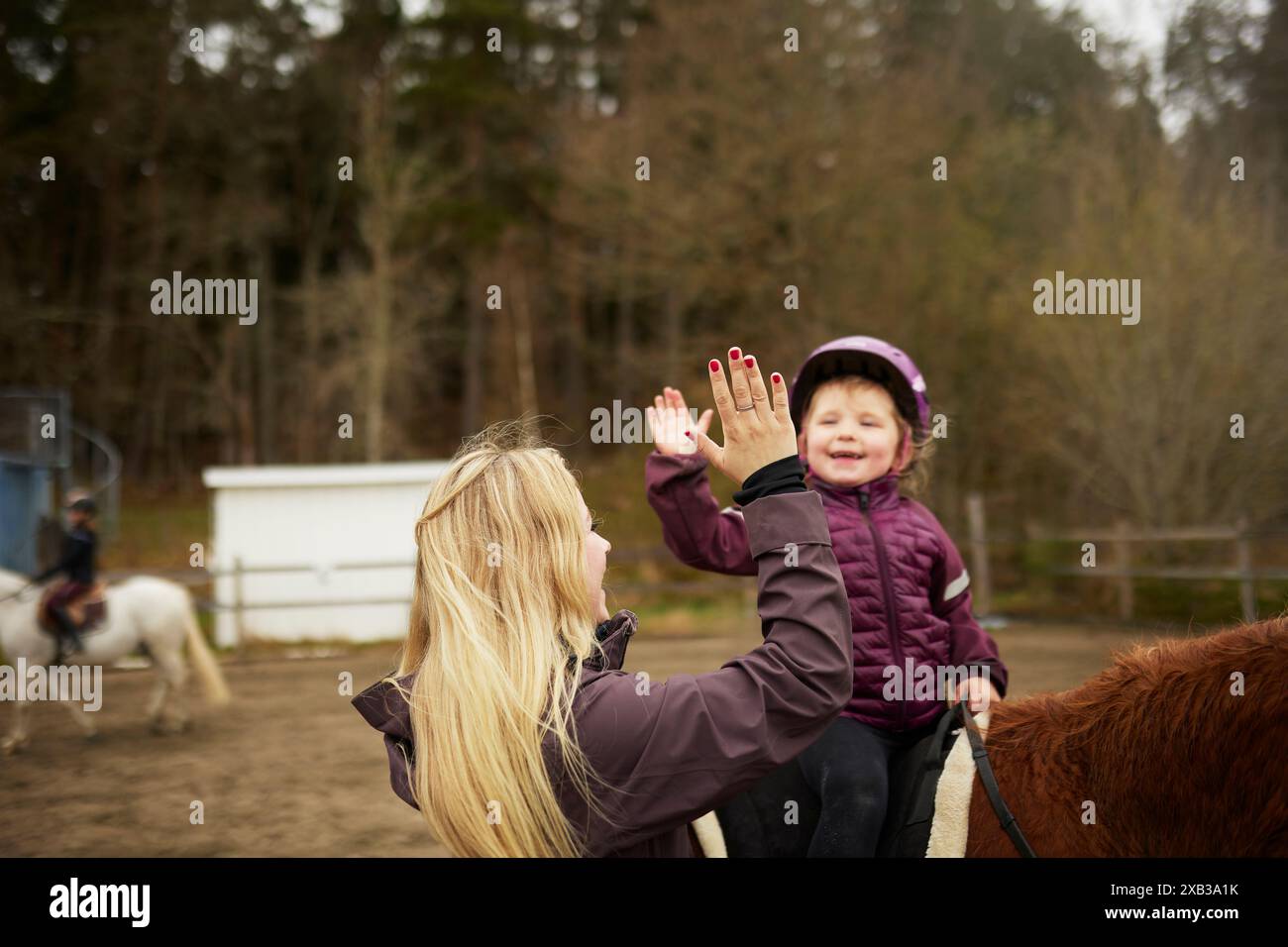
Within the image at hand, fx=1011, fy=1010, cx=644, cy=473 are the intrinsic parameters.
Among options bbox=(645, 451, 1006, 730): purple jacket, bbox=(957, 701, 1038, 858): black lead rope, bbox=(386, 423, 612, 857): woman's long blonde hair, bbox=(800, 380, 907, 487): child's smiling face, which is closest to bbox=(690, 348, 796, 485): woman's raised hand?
bbox=(386, 423, 612, 857): woman's long blonde hair

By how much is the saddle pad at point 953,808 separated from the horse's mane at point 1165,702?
106 mm

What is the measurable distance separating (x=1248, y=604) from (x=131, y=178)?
85.8ft

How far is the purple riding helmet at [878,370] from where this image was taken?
8.64 feet

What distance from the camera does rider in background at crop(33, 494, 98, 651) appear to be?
748 cm

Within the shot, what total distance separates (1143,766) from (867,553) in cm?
76

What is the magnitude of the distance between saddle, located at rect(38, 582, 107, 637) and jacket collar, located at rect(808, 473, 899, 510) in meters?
6.87

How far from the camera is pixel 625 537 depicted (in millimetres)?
14914

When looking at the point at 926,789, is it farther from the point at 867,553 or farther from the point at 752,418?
the point at 752,418

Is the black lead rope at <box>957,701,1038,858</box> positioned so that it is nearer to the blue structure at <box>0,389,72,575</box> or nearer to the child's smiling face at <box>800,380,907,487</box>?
the child's smiling face at <box>800,380,907,487</box>

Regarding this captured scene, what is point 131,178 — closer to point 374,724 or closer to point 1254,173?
point 1254,173

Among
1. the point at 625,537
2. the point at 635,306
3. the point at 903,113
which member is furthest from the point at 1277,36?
the point at 635,306

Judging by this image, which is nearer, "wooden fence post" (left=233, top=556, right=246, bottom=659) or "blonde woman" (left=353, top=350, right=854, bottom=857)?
"blonde woman" (left=353, top=350, right=854, bottom=857)

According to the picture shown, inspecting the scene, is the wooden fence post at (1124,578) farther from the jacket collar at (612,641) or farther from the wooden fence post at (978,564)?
the jacket collar at (612,641)

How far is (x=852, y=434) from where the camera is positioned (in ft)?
8.49
